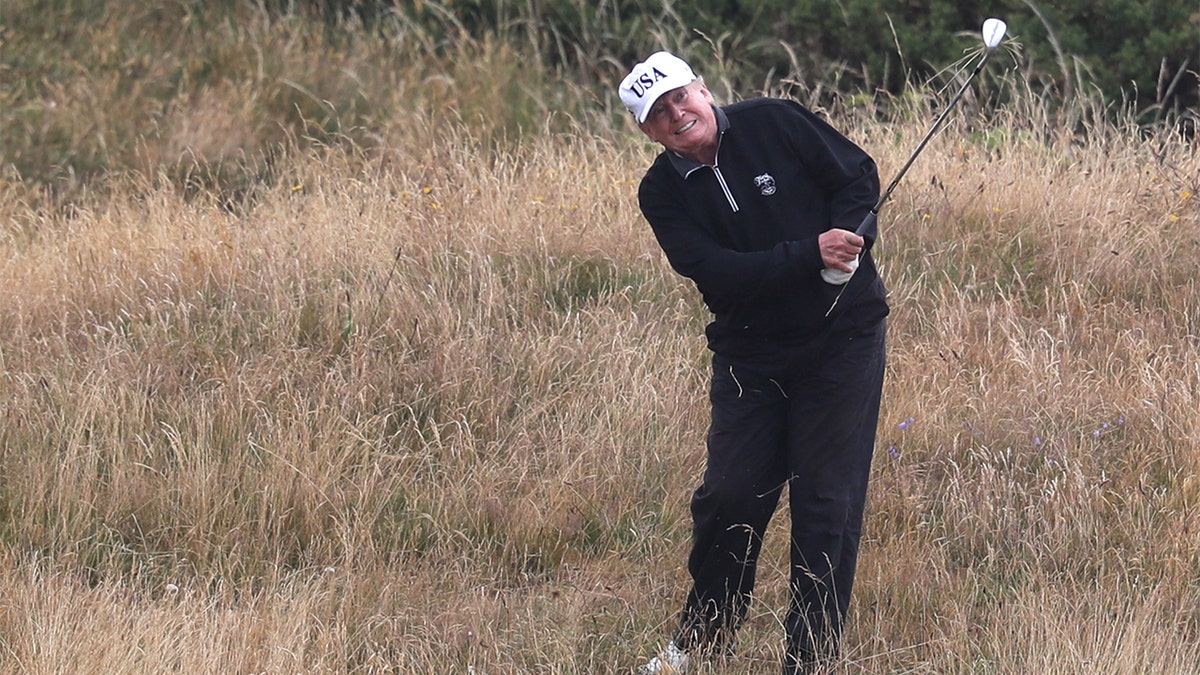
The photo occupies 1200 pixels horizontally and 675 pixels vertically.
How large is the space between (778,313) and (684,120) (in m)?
0.61

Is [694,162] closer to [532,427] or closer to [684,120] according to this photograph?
[684,120]

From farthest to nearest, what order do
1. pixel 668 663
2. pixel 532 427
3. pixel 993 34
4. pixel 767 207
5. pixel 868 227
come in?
1. pixel 532 427
2. pixel 668 663
3. pixel 767 207
4. pixel 868 227
5. pixel 993 34

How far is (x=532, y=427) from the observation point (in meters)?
6.09

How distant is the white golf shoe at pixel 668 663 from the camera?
4520mm

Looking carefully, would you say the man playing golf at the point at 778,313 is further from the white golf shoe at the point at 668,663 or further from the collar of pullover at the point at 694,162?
the white golf shoe at the point at 668,663

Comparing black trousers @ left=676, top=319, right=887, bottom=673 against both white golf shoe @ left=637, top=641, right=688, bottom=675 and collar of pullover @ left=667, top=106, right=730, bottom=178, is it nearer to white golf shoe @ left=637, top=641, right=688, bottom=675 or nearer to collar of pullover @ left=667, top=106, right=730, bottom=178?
white golf shoe @ left=637, top=641, right=688, bottom=675

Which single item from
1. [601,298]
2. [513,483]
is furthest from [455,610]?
[601,298]

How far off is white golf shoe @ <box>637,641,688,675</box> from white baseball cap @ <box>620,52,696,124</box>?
5.47ft

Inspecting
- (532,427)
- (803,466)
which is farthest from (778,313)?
(532,427)

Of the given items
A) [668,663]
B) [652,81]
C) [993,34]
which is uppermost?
[993,34]

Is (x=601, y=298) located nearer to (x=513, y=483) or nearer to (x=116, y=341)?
(x=513, y=483)

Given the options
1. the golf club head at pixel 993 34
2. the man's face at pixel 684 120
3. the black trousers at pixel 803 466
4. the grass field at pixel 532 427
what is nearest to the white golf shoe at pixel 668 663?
the grass field at pixel 532 427

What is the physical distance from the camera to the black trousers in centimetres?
→ 426

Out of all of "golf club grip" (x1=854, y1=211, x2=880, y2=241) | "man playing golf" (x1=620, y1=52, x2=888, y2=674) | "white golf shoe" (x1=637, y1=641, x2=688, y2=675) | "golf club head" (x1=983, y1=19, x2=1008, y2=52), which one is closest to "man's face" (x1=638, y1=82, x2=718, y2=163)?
"man playing golf" (x1=620, y1=52, x2=888, y2=674)
